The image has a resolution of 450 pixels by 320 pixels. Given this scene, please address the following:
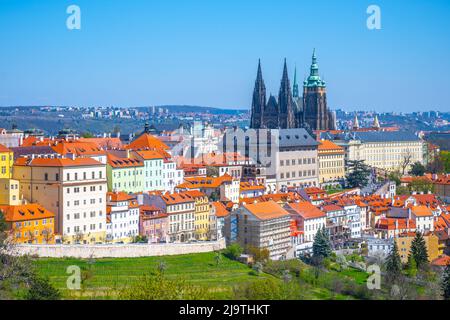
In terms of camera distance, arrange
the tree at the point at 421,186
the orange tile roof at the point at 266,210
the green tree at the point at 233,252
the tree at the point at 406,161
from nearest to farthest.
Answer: the green tree at the point at 233,252
the orange tile roof at the point at 266,210
the tree at the point at 421,186
the tree at the point at 406,161

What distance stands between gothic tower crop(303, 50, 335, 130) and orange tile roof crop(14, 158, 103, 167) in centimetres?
5420

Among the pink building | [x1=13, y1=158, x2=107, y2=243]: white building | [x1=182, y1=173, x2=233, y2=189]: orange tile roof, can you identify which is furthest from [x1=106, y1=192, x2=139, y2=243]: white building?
[x1=182, y1=173, x2=233, y2=189]: orange tile roof

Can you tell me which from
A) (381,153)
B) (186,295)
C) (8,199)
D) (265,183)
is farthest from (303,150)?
(186,295)

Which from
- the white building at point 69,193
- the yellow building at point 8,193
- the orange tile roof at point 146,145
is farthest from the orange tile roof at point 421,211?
the yellow building at point 8,193

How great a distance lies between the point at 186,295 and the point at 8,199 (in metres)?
16.7

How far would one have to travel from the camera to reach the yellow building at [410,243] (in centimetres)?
5441

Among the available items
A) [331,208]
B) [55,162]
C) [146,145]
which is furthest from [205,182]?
[55,162]

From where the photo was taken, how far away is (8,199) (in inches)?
1791

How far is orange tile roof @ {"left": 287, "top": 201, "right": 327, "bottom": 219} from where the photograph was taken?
5506cm

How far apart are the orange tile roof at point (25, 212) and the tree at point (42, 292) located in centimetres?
828

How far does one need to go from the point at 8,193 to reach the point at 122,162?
445 inches

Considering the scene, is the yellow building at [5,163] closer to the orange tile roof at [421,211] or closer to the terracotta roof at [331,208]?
the terracotta roof at [331,208]
